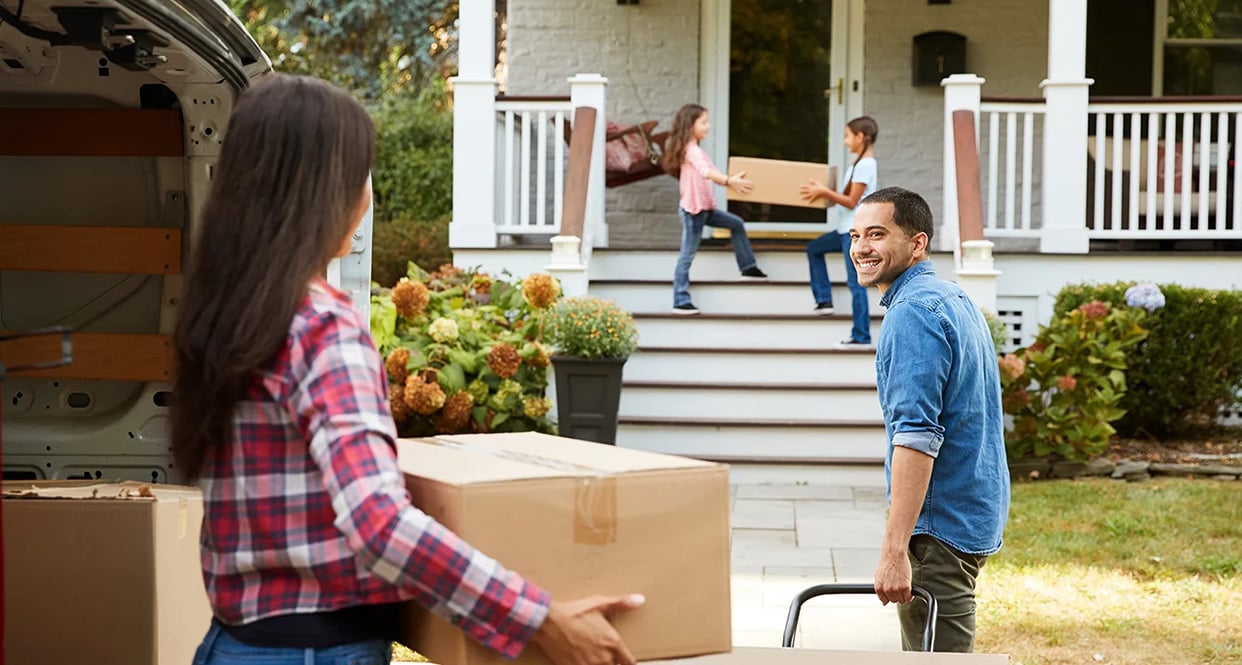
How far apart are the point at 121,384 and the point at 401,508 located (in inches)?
84.3

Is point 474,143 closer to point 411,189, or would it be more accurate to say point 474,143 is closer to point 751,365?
point 751,365

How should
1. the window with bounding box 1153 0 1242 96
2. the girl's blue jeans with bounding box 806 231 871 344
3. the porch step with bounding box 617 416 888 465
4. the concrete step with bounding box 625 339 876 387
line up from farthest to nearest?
the window with bounding box 1153 0 1242 96 → the girl's blue jeans with bounding box 806 231 871 344 → the concrete step with bounding box 625 339 876 387 → the porch step with bounding box 617 416 888 465

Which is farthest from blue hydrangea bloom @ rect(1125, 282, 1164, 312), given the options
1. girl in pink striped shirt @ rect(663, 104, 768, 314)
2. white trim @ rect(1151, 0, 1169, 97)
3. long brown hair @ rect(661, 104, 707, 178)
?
white trim @ rect(1151, 0, 1169, 97)

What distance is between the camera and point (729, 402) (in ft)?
30.0

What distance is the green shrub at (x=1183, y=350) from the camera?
9094 mm

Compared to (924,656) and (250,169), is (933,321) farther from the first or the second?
(250,169)

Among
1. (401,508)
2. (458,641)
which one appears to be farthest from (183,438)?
(458,641)

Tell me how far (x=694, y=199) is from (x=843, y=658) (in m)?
7.50

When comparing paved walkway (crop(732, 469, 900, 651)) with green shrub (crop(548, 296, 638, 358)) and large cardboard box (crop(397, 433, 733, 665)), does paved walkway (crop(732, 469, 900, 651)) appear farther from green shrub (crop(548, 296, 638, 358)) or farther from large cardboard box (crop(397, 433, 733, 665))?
large cardboard box (crop(397, 433, 733, 665))

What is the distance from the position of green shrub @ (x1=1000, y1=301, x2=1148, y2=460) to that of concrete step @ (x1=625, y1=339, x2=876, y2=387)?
991mm

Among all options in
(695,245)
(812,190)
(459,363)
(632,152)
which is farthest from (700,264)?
(459,363)

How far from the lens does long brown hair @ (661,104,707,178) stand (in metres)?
10.1

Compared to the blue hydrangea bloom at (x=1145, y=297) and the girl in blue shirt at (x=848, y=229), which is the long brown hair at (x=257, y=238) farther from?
the blue hydrangea bloom at (x=1145, y=297)

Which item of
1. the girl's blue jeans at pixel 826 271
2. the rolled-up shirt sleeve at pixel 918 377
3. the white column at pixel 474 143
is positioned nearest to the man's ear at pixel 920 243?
the rolled-up shirt sleeve at pixel 918 377
